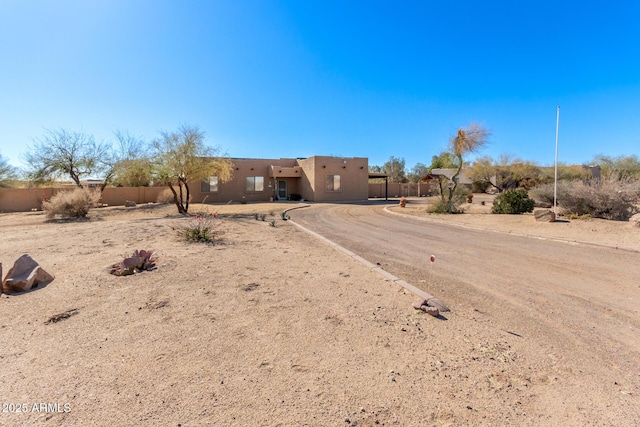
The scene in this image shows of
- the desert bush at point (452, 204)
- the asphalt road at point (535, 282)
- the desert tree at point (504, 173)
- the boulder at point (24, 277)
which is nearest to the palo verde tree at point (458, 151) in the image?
the desert bush at point (452, 204)

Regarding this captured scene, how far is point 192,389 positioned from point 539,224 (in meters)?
12.9

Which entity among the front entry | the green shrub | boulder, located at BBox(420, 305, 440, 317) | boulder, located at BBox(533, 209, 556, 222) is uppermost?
the front entry

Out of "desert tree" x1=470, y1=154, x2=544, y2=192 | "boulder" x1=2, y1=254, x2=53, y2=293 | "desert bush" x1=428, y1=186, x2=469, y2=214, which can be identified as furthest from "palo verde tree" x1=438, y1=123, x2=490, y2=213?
"desert tree" x1=470, y1=154, x2=544, y2=192

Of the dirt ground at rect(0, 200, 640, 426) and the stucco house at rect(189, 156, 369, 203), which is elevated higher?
the stucco house at rect(189, 156, 369, 203)

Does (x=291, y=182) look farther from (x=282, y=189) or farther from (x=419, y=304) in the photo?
(x=419, y=304)

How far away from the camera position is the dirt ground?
2133 mm

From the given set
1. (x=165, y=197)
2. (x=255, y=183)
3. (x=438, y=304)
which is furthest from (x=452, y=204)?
(x=165, y=197)

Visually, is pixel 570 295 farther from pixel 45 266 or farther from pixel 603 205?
pixel 603 205

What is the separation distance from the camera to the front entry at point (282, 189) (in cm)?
3119

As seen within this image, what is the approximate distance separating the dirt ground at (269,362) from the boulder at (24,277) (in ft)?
0.75

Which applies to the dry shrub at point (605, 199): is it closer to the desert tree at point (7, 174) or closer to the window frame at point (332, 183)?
the window frame at point (332, 183)

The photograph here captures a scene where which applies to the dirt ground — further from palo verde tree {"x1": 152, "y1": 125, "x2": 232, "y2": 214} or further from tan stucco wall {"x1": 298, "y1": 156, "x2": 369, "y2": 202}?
tan stucco wall {"x1": 298, "y1": 156, "x2": 369, "y2": 202}

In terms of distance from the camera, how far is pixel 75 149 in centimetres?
2458

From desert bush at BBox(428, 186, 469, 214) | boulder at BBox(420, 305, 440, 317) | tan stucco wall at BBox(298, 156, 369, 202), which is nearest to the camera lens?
boulder at BBox(420, 305, 440, 317)
